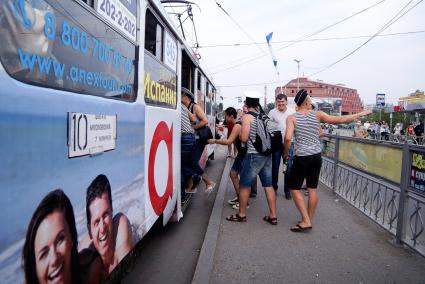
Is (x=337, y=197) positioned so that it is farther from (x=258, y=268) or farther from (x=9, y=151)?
(x=9, y=151)

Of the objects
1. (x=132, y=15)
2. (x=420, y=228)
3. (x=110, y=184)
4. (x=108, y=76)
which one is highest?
(x=132, y=15)

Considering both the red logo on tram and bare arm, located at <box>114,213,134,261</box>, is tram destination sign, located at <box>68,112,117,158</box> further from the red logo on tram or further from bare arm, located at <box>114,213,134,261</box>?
the red logo on tram

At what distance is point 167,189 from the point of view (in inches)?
166

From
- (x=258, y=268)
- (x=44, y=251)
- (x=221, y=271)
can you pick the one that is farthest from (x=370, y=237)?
(x=44, y=251)

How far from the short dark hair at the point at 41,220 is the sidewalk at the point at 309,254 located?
1817 millimetres

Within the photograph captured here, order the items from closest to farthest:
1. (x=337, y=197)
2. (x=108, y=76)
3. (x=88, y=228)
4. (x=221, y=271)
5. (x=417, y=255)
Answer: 1. (x=88, y=228)
2. (x=108, y=76)
3. (x=221, y=271)
4. (x=417, y=255)
5. (x=337, y=197)

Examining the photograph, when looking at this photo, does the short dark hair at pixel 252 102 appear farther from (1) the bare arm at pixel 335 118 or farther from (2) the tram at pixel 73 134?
(2) the tram at pixel 73 134

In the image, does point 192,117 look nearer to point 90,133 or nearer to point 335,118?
point 335,118

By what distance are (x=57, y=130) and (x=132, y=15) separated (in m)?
1.45

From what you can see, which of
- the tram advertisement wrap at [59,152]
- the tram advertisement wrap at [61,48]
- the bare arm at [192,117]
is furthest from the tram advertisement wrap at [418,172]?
the tram advertisement wrap at [61,48]

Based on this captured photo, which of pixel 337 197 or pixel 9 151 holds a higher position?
pixel 9 151

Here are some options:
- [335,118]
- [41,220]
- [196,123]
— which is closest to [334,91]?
[196,123]

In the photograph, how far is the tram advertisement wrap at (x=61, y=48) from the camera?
1.47 metres

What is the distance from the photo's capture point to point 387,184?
16.3 feet
